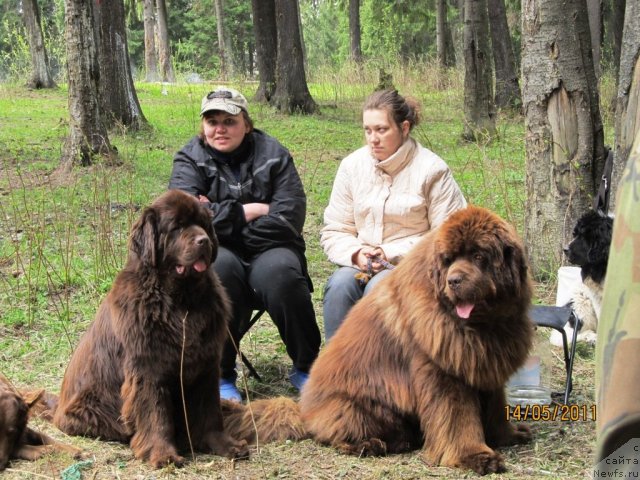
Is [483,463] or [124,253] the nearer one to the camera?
Answer: [483,463]

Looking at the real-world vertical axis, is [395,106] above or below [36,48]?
below

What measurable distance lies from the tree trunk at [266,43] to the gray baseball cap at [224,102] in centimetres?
1230

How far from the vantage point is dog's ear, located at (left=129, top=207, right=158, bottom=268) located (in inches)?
149

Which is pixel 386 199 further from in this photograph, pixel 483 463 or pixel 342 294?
pixel 483 463

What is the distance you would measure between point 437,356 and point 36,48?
64.8 ft

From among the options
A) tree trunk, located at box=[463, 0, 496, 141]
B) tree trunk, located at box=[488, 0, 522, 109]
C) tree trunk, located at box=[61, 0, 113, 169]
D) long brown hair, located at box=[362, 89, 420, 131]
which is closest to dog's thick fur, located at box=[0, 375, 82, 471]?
long brown hair, located at box=[362, 89, 420, 131]

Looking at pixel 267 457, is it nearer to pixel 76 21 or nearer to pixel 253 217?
pixel 253 217

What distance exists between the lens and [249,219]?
484cm

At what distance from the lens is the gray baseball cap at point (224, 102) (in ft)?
15.6

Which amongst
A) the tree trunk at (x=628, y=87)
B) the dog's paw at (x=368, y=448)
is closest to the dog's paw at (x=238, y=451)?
the dog's paw at (x=368, y=448)

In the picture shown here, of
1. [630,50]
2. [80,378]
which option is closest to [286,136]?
[630,50]

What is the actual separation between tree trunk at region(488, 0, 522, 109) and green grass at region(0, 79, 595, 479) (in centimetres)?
111

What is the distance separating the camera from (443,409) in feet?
12.2
